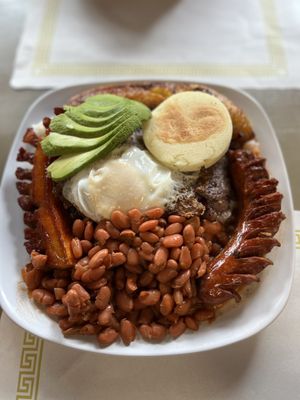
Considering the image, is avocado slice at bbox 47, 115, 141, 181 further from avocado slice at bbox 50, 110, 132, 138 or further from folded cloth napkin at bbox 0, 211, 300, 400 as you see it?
folded cloth napkin at bbox 0, 211, 300, 400

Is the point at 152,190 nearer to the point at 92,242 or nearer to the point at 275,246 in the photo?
the point at 92,242

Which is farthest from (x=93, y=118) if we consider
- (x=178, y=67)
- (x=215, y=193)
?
(x=178, y=67)

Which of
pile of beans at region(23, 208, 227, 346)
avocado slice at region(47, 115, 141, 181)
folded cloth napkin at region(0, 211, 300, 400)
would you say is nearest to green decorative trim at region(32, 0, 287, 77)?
avocado slice at region(47, 115, 141, 181)

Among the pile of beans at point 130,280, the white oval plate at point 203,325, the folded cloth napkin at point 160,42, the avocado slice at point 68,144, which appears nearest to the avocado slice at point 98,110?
the avocado slice at point 68,144

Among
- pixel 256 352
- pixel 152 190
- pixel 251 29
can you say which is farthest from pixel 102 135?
pixel 251 29

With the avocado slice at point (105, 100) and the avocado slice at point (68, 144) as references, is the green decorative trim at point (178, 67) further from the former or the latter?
the avocado slice at point (68, 144)

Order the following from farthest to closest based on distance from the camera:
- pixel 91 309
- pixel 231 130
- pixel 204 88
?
pixel 204 88 < pixel 231 130 < pixel 91 309
